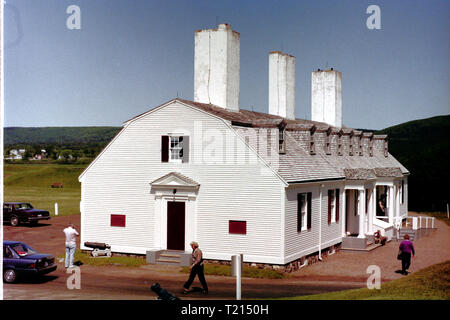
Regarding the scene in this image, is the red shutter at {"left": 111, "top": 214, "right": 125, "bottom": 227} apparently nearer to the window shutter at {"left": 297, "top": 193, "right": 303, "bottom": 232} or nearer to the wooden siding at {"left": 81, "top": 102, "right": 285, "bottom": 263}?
the wooden siding at {"left": 81, "top": 102, "right": 285, "bottom": 263}

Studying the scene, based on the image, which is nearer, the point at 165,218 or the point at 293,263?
the point at 293,263

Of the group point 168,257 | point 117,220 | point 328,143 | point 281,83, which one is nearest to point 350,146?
point 328,143

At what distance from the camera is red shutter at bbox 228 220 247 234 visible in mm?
27156

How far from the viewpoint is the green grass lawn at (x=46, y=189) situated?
59.3 m

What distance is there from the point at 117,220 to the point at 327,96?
73.9 feet

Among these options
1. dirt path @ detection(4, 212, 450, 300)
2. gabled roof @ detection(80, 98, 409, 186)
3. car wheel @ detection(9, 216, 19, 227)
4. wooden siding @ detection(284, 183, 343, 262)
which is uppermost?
gabled roof @ detection(80, 98, 409, 186)

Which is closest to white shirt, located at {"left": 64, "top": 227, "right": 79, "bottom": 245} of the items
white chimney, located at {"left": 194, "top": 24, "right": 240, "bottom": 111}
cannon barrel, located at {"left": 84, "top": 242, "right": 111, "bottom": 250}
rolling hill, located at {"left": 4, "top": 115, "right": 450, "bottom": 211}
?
cannon barrel, located at {"left": 84, "top": 242, "right": 111, "bottom": 250}

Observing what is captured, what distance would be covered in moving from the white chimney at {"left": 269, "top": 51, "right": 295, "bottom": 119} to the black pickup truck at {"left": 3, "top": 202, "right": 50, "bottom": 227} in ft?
58.1

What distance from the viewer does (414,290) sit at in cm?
1842

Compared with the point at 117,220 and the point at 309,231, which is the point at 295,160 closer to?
the point at 309,231

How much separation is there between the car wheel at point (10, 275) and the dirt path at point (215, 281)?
1.15 feet

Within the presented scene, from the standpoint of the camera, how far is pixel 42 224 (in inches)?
1756
